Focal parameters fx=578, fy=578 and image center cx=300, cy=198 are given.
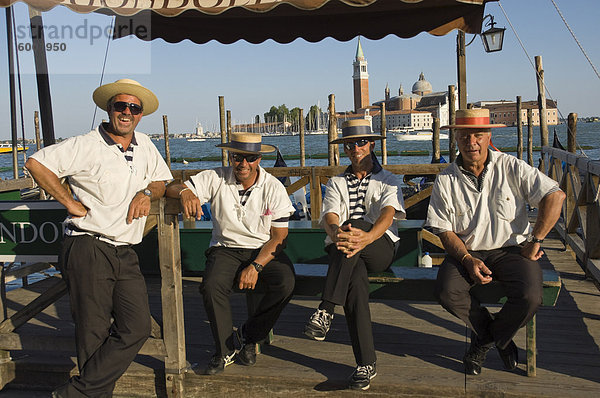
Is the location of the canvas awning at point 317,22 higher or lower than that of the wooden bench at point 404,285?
higher

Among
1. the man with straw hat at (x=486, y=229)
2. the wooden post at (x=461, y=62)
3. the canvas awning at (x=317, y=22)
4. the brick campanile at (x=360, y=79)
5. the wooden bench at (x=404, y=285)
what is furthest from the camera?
the brick campanile at (x=360, y=79)

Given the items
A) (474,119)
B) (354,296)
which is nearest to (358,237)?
(354,296)

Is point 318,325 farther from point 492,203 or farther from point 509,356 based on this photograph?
point 492,203

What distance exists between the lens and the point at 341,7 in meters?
5.09

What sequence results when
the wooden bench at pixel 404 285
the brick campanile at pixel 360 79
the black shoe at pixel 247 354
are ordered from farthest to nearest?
the brick campanile at pixel 360 79, the black shoe at pixel 247 354, the wooden bench at pixel 404 285

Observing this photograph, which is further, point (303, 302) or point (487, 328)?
point (303, 302)

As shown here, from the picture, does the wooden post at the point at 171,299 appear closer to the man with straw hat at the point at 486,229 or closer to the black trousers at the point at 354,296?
the black trousers at the point at 354,296

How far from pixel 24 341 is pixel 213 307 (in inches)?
Result: 48.3

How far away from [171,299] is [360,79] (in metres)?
136

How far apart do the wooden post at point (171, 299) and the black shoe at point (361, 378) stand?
0.99 meters

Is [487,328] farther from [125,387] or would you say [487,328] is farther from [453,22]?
[453,22]

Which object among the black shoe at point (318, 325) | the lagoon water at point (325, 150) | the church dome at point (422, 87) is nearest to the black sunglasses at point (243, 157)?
→ the black shoe at point (318, 325)

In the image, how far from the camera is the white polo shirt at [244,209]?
3.43m

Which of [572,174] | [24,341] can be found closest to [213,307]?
[24,341]
